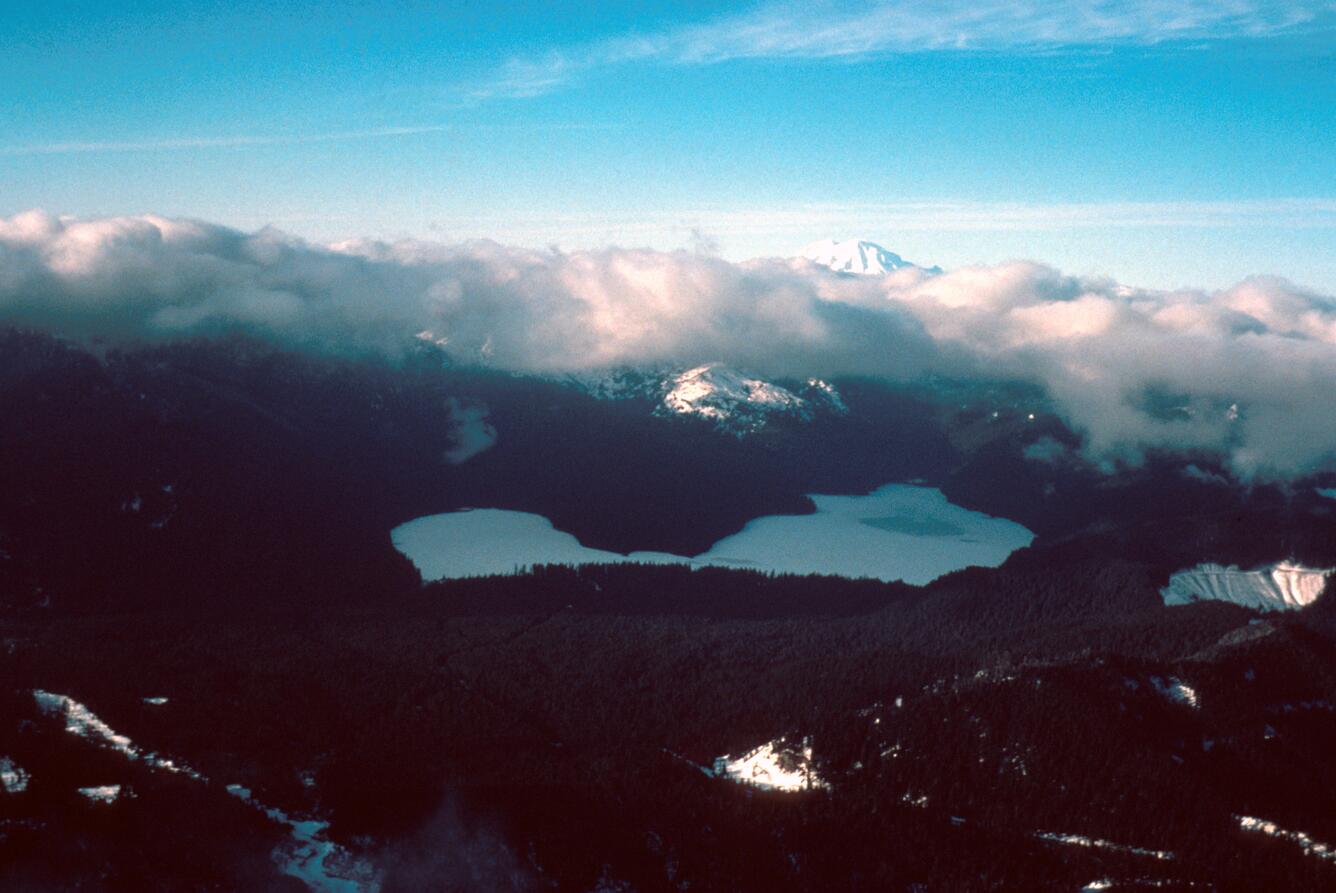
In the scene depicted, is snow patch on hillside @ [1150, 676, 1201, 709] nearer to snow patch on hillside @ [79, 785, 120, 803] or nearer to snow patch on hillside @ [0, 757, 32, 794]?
snow patch on hillside @ [79, 785, 120, 803]

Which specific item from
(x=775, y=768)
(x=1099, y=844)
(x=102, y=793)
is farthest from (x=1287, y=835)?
(x=102, y=793)

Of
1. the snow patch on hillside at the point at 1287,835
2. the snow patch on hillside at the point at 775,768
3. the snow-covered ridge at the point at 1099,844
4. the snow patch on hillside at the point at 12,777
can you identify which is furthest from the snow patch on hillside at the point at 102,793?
the snow patch on hillside at the point at 1287,835

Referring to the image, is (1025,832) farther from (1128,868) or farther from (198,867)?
(198,867)

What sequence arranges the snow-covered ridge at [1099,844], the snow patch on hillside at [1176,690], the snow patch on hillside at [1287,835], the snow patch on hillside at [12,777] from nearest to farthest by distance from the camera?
the snow patch on hillside at [12,777], the snow-covered ridge at [1099,844], the snow patch on hillside at [1287,835], the snow patch on hillside at [1176,690]

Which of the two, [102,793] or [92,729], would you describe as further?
[92,729]

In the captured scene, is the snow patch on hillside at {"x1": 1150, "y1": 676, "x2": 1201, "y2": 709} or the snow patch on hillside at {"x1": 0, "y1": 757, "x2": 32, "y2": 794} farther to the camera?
the snow patch on hillside at {"x1": 1150, "y1": 676, "x2": 1201, "y2": 709}

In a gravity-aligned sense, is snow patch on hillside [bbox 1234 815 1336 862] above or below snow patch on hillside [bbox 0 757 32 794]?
below

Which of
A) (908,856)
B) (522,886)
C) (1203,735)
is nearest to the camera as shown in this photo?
(522,886)

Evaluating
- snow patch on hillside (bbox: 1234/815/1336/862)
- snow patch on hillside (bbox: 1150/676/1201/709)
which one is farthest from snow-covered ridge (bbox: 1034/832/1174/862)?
snow patch on hillside (bbox: 1150/676/1201/709)

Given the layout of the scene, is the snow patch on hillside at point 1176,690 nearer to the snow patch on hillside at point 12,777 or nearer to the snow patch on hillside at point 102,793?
the snow patch on hillside at point 102,793

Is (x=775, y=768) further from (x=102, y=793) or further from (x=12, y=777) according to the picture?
(x=12, y=777)

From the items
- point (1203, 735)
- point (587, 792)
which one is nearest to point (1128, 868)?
point (1203, 735)
